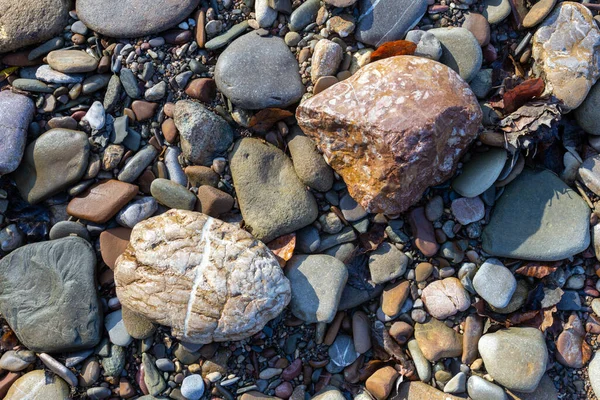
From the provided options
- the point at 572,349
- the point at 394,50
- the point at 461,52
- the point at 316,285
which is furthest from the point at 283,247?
the point at 572,349

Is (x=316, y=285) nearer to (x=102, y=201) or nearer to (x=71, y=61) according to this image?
(x=102, y=201)

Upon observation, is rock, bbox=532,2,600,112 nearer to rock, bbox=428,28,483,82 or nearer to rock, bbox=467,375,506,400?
rock, bbox=428,28,483,82

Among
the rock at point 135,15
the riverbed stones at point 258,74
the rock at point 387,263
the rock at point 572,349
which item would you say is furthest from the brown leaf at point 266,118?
the rock at point 572,349

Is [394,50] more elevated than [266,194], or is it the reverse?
[394,50]

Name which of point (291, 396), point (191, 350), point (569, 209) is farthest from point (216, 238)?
point (569, 209)

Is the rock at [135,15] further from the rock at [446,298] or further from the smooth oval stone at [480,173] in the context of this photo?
the rock at [446,298]

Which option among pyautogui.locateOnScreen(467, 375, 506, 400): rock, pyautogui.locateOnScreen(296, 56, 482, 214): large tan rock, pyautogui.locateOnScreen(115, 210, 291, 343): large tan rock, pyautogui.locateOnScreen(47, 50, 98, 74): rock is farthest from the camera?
pyautogui.locateOnScreen(47, 50, 98, 74): rock

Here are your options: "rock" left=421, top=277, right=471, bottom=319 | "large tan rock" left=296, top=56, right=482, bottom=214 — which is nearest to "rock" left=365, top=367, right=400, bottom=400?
"rock" left=421, top=277, right=471, bottom=319
